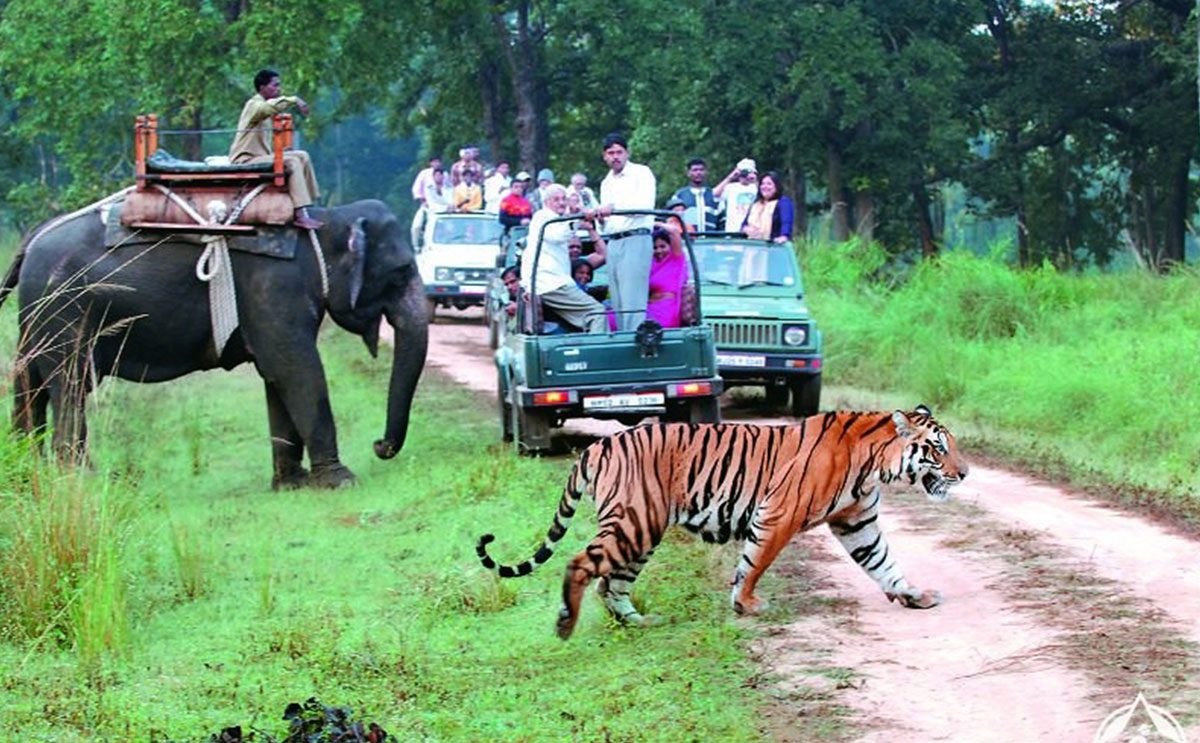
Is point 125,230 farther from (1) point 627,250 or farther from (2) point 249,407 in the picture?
(2) point 249,407

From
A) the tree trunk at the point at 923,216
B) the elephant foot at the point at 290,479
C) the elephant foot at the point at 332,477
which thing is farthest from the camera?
the tree trunk at the point at 923,216

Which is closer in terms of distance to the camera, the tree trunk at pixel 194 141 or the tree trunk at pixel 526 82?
the tree trunk at pixel 194 141

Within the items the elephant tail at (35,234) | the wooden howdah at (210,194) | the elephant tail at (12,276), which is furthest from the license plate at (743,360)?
the elephant tail at (12,276)

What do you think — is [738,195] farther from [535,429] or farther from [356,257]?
[535,429]

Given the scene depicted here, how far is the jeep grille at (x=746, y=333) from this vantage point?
63.1 feet

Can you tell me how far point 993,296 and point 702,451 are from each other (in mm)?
15466

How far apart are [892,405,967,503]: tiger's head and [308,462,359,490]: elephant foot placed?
728cm

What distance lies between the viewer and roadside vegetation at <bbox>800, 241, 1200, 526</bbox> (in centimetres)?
1730

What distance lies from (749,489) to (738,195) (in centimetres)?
1254

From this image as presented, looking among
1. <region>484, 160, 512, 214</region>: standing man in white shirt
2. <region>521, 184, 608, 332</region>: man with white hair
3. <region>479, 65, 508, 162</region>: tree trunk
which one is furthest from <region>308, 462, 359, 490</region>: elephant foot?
<region>479, 65, 508, 162</region>: tree trunk

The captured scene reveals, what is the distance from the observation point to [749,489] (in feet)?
33.9

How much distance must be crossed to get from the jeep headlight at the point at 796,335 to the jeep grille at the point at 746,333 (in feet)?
0.25

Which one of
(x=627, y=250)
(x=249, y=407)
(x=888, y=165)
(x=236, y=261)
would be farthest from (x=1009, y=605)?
(x=888, y=165)

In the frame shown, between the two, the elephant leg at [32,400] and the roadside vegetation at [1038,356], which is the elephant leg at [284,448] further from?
the roadside vegetation at [1038,356]
